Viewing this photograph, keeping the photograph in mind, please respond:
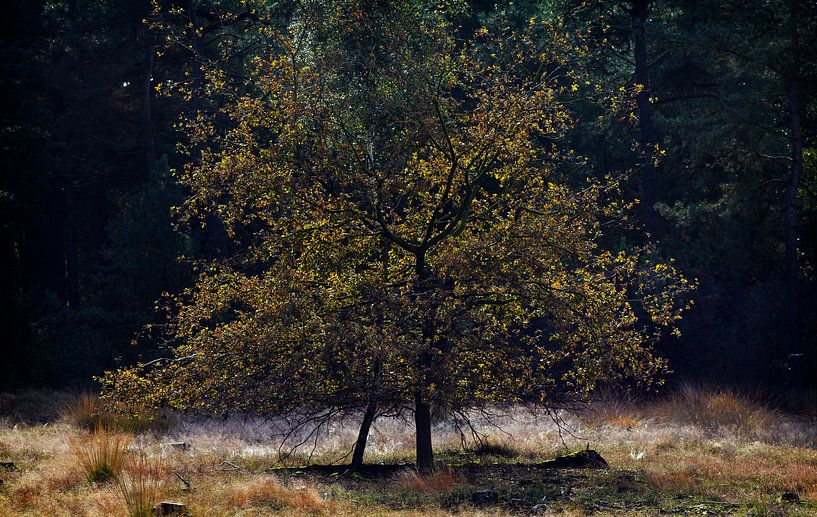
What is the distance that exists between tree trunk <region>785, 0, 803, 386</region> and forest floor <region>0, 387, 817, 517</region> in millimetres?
3362

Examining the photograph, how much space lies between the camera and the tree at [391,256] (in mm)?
13055

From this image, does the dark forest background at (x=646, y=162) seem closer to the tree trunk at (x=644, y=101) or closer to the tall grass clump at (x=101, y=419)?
the tree trunk at (x=644, y=101)

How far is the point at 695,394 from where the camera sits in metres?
22.5

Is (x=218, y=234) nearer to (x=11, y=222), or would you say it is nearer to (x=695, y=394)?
(x=11, y=222)

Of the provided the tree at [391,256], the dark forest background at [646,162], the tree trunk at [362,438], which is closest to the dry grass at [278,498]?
the tree at [391,256]

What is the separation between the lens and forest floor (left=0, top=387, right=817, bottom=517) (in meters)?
10.7

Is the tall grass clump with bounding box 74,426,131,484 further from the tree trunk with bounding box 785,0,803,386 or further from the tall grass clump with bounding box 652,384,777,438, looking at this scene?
the tree trunk with bounding box 785,0,803,386

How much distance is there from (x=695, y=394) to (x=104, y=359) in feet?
53.3

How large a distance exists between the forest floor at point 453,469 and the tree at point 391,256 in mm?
1198

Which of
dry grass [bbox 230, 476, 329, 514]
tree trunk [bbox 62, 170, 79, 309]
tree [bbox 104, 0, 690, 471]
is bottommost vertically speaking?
dry grass [bbox 230, 476, 329, 514]

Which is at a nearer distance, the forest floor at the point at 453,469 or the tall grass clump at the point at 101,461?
the forest floor at the point at 453,469

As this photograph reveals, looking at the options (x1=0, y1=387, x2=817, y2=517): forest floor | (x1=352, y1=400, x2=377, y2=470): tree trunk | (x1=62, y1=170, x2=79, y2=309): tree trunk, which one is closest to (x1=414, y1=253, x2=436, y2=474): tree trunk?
(x1=0, y1=387, x2=817, y2=517): forest floor

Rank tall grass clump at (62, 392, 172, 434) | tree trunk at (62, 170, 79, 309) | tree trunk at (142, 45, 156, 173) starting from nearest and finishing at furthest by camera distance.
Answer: tall grass clump at (62, 392, 172, 434)
tree trunk at (142, 45, 156, 173)
tree trunk at (62, 170, 79, 309)

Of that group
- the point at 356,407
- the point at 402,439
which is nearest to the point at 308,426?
the point at 402,439
